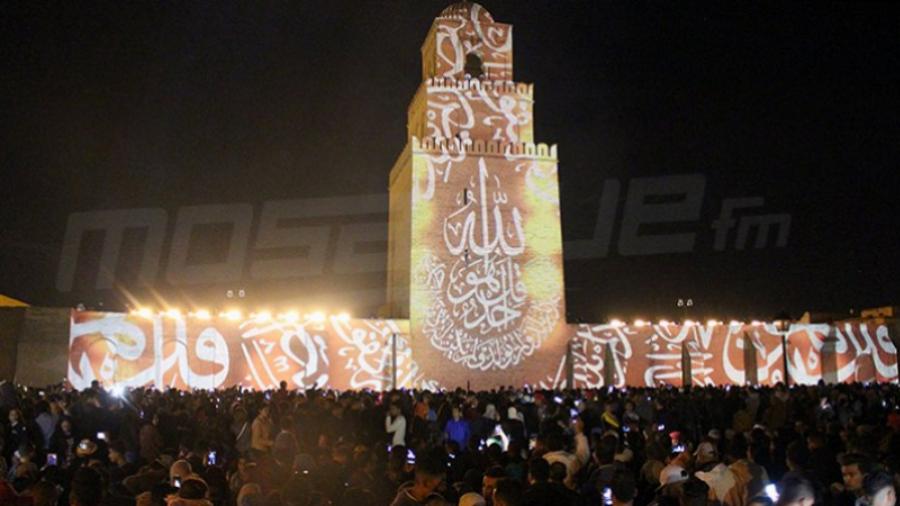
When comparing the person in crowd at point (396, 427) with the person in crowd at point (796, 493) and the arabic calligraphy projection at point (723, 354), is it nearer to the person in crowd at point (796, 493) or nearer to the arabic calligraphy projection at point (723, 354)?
the person in crowd at point (796, 493)

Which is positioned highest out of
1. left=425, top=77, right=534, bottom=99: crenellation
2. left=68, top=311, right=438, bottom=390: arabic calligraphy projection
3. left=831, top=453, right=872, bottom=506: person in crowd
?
left=425, top=77, right=534, bottom=99: crenellation

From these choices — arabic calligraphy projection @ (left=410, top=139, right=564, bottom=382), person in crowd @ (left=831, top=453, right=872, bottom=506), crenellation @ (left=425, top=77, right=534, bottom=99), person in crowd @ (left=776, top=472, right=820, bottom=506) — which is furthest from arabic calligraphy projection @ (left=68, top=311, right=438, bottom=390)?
person in crowd @ (left=776, top=472, right=820, bottom=506)

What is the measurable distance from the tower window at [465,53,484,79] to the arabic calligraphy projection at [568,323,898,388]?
31.9 ft

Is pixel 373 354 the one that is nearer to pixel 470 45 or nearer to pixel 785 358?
pixel 470 45

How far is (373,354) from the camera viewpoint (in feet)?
89.8

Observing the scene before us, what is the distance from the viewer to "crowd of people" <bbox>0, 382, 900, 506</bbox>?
16.9 ft

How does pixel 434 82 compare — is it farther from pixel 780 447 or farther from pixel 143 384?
pixel 780 447

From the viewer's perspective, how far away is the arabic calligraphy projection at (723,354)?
28766 mm

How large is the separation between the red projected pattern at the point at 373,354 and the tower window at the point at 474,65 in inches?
376

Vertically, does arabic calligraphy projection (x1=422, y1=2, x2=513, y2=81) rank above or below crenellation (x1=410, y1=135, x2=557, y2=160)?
above

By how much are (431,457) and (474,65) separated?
90.0 ft

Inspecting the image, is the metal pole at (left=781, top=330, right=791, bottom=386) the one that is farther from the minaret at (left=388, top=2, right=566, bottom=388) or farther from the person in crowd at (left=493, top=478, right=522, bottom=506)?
the person in crowd at (left=493, top=478, right=522, bottom=506)

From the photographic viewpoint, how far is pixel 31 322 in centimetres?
2270

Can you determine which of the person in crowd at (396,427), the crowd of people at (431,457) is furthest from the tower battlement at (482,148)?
the person in crowd at (396,427)
